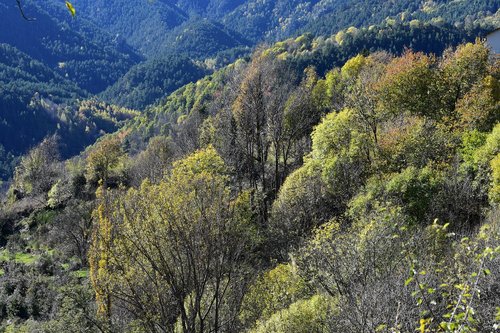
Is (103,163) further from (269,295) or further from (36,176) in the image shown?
(269,295)

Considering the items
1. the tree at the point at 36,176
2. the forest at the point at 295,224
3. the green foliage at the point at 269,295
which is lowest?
the green foliage at the point at 269,295

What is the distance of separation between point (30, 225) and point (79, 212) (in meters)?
18.0

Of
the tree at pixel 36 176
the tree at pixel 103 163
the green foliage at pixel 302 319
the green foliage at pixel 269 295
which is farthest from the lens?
the tree at pixel 36 176

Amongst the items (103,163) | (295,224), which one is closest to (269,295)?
(295,224)

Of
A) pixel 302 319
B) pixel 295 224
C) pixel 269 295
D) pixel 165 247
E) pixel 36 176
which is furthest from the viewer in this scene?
pixel 36 176

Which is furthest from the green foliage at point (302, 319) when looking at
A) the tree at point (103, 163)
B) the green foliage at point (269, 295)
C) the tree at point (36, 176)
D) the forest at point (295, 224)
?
the tree at point (36, 176)

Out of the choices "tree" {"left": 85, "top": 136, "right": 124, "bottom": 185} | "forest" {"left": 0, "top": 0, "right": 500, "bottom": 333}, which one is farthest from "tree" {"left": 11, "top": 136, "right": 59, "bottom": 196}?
"tree" {"left": 85, "top": 136, "right": 124, "bottom": 185}

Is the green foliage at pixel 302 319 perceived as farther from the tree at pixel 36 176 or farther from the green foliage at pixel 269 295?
the tree at pixel 36 176

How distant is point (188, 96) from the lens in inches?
6216

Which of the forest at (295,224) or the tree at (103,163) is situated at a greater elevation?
the tree at (103,163)

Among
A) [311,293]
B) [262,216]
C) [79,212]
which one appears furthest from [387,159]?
[79,212]

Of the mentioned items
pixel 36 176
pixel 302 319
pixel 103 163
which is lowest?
pixel 302 319

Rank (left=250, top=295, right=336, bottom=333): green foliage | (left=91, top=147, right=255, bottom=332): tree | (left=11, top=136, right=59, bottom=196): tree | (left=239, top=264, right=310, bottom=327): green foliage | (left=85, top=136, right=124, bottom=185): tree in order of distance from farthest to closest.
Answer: (left=11, top=136, right=59, bottom=196): tree → (left=85, top=136, right=124, bottom=185): tree → (left=239, top=264, right=310, bottom=327): green foliage → (left=250, top=295, right=336, bottom=333): green foliage → (left=91, top=147, right=255, bottom=332): tree

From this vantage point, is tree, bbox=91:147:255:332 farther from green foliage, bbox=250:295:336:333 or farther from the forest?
green foliage, bbox=250:295:336:333
